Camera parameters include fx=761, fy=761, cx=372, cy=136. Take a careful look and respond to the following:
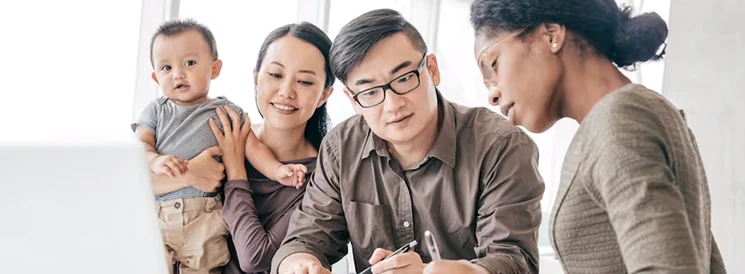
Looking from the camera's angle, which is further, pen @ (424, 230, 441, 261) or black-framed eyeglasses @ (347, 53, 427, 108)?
black-framed eyeglasses @ (347, 53, 427, 108)

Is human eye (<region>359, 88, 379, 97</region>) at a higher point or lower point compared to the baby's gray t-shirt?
higher

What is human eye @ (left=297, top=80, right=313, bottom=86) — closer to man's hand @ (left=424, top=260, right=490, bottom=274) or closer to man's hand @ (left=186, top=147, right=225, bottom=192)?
man's hand @ (left=186, top=147, right=225, bottom=192)

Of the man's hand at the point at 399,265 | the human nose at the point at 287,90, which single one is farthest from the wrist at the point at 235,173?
the man's hand at the point at 399,265

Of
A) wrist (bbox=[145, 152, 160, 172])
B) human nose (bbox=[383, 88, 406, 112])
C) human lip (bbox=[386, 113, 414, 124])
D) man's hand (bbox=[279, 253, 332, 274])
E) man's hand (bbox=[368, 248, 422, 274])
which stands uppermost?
human nose (bbox=[383, 88, 406, 112])

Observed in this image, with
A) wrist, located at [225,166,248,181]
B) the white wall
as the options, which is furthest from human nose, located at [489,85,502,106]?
the white wall

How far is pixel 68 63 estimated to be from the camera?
7.85ft

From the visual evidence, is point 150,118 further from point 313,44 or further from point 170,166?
point 313,44

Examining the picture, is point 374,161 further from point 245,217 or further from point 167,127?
point 167,127

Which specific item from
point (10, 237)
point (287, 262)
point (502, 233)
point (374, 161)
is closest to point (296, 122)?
point (374, 161)

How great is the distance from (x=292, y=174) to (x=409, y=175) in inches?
12.2

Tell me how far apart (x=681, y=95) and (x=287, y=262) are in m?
1.36

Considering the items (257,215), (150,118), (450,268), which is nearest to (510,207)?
(450,268)

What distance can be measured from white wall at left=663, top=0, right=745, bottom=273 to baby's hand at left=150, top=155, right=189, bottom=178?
148cm

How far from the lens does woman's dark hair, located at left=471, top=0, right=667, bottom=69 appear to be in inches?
43.3
